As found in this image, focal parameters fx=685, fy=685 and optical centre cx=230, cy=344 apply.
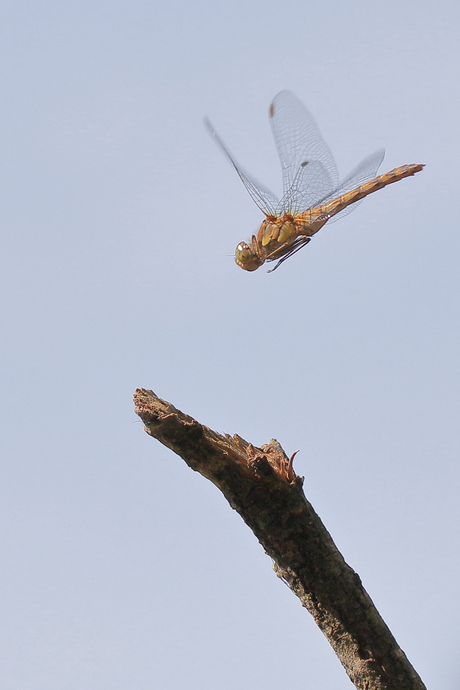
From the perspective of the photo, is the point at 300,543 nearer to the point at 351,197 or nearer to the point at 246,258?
the point at 246,258

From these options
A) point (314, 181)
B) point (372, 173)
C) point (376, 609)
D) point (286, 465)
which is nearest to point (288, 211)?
point (314, 181)

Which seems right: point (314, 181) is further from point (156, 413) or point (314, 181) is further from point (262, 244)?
point (156, 413)

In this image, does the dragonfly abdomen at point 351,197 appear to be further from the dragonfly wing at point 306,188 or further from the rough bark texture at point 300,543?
the rough bark texture at point 300,543

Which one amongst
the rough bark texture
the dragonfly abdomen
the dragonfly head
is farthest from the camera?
the dragonfly abdomen

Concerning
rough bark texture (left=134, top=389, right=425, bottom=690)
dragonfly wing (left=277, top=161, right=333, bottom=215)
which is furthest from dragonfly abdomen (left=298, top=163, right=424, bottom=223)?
rough bark texture (left=134, top=389, right=425, bottom=690)

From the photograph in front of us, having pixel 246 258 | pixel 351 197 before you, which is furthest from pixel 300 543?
pixel 351 197

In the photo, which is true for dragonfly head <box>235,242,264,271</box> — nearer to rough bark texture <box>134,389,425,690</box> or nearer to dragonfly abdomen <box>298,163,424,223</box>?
dragonfly abdomen <box>298,163,424,223</box>
